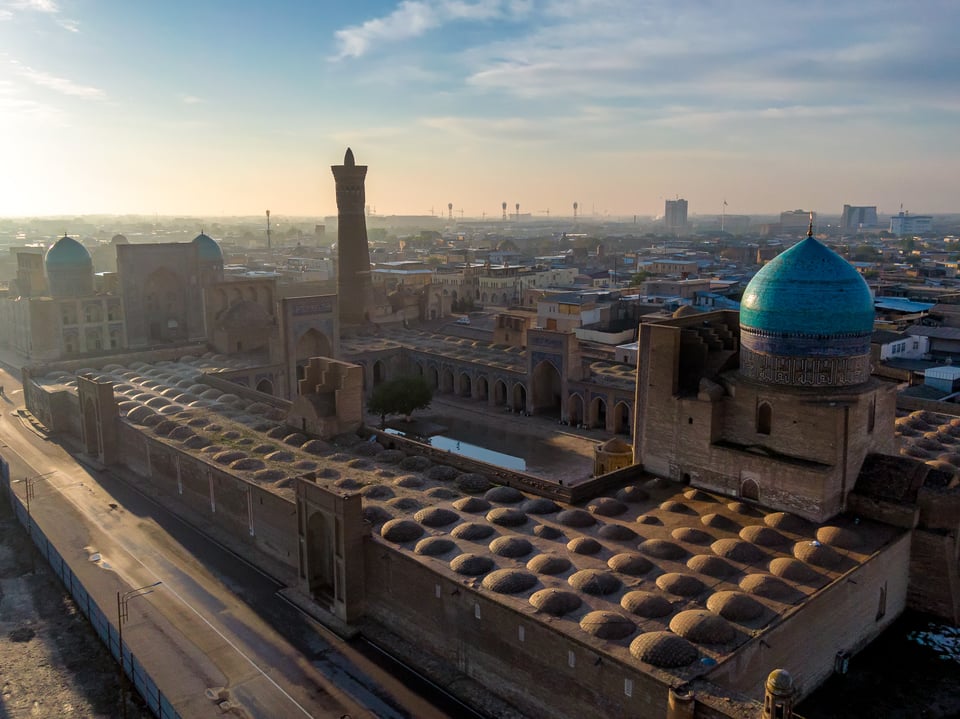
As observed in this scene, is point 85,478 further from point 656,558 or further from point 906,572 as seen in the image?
point 906,572

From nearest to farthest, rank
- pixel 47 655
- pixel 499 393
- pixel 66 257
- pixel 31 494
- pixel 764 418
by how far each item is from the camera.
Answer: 1. pixel 47 655
2. pixel 764 418
3. pixel 31 494
4. pixel 499 393
5. pixel 66 257

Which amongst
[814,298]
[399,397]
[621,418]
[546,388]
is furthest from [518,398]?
[814,298]

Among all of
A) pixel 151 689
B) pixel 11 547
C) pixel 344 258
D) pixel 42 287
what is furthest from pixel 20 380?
pixel 151 689

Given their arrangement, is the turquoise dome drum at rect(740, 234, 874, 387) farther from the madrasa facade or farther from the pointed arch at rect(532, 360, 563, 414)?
the pointed arch at rect(532, 360, 563, 414)

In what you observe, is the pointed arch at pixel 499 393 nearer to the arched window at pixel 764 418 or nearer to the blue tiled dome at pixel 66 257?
the arched window at pixel 764 418

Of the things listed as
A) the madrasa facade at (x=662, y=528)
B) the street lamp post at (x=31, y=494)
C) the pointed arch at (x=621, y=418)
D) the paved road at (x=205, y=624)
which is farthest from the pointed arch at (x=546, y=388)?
the street lamp post at (x=31, y=494)

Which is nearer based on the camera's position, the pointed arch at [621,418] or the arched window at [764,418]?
the arched window at [764,418]

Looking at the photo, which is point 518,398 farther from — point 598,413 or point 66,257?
point 66,257
